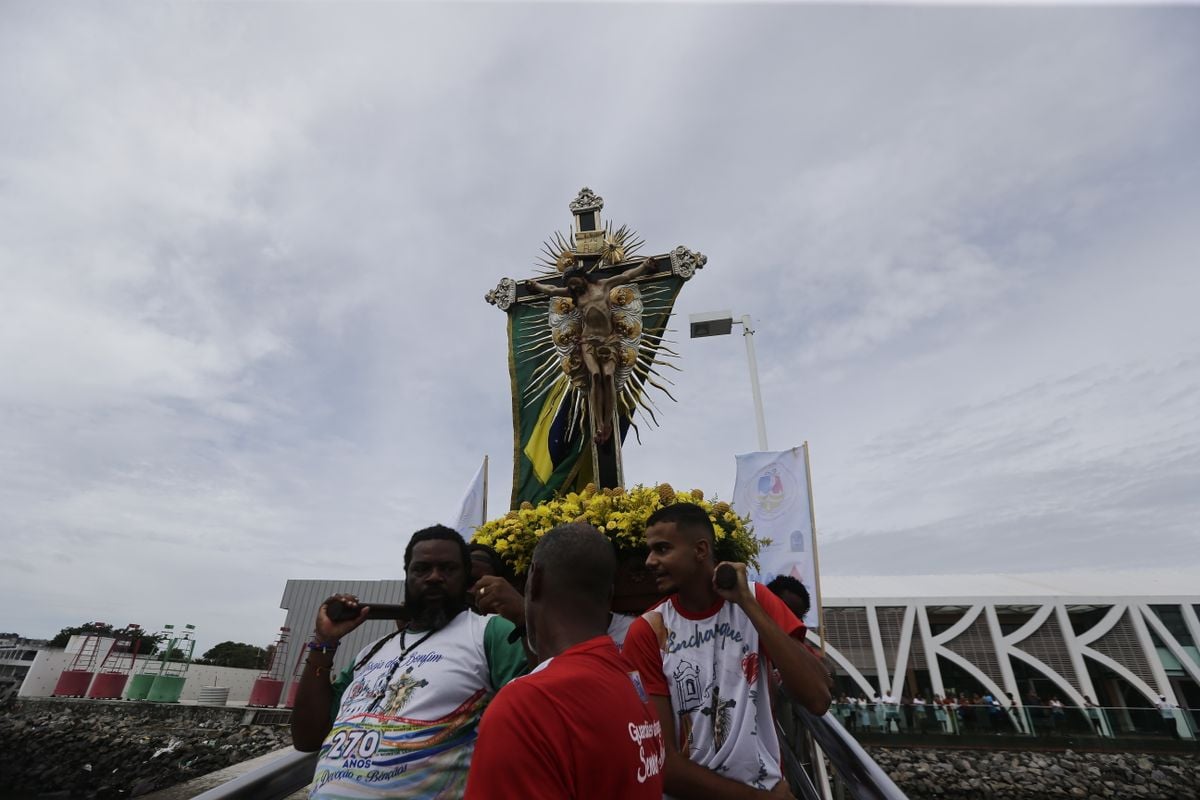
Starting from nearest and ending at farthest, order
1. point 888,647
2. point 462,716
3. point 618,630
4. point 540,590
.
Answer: point 540,590
point 462,716
point 618,630
point 888,647

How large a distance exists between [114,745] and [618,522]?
32.0 meters

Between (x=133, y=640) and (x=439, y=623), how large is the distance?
154 feet

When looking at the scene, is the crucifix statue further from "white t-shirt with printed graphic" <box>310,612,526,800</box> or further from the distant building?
the distant building

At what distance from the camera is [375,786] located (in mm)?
1791

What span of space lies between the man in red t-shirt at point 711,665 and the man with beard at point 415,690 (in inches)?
28.2

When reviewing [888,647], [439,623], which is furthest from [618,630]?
[888,647]

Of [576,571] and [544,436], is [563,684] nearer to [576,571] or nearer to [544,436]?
[576,571]

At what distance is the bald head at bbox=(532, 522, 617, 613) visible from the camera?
61.1 inches

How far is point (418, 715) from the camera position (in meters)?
1.89

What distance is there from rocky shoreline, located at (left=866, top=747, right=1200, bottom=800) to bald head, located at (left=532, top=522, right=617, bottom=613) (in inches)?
796

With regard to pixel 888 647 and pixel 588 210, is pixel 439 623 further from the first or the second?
pixel 888 647

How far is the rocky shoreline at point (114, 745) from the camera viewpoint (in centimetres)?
2117

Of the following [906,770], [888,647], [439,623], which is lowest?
[906,770]

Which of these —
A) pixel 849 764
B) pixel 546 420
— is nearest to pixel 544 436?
pixel 546 420
